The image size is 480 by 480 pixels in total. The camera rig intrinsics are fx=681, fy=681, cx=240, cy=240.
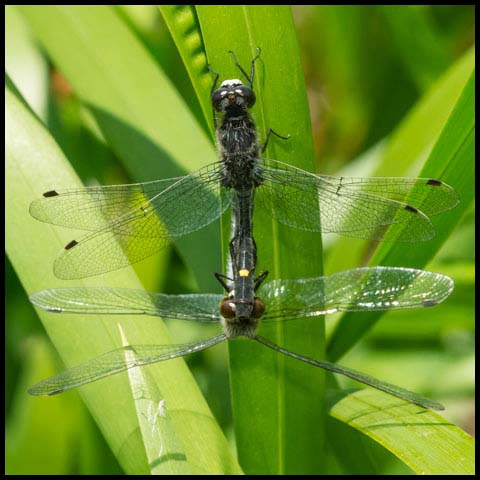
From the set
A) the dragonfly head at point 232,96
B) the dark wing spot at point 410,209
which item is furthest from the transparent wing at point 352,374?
the dragonfly head at point 232,96

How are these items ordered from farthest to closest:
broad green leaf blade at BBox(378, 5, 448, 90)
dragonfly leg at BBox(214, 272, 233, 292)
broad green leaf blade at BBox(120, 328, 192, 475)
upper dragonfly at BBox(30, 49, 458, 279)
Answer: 1. broad green leaf blade at BBox(378, 5, 448, 90)
2. dragonfly leg at BBox(214, 272, 233, 292)
3. upper dragonfly at BBox(30, 49, 458, 279)
4. broad green leaf blade at BBox(120, 328, 192, 475)

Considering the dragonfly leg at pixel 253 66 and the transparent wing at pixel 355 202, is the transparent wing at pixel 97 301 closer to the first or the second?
the transparent wing at pixel 355 202

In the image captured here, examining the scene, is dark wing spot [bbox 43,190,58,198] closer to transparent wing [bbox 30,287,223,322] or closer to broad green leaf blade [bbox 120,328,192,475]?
transparent wing [bbox 30,287,223,322]

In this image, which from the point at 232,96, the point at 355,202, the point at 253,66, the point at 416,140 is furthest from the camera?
the point at 416,140

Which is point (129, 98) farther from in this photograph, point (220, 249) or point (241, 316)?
point (241, 316)

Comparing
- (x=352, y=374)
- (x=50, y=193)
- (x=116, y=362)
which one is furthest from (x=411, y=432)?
(x=50, y=193)

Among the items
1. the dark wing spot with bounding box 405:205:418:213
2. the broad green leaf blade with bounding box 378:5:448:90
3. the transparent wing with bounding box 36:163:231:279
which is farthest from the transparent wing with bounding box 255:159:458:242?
the broad green leaf blade with bounding box 378:5:448:90
